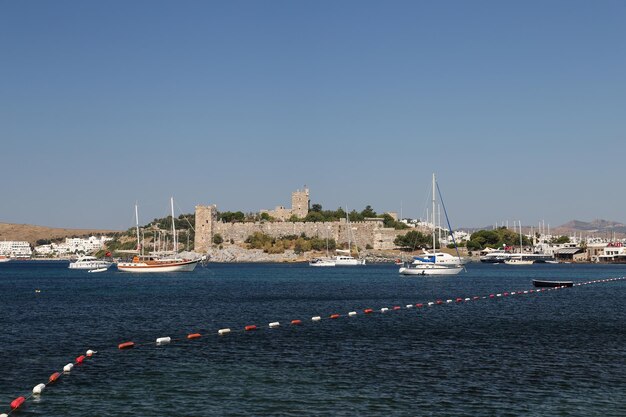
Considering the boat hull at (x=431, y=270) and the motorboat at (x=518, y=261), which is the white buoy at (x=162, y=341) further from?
the motorboat at (x=518, y=261)

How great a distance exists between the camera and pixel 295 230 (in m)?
143

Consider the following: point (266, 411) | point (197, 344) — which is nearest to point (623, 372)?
point (266, 411)

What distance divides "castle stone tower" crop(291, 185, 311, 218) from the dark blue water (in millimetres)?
108986

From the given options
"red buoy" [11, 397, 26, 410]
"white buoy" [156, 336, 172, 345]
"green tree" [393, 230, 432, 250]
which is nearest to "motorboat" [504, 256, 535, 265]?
"green tree" [393, 230, 432, 250]

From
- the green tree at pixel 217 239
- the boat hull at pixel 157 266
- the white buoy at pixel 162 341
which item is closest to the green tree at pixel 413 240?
the green tree at pixel 217 239

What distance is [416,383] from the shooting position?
2061 cm

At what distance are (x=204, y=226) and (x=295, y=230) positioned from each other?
49.8 ft

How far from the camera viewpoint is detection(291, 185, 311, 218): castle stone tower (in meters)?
154

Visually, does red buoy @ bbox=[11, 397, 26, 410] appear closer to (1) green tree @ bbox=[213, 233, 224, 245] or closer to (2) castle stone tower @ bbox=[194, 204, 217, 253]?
(2) castle stone tower @ bbox=[194, 204, 217, 253]

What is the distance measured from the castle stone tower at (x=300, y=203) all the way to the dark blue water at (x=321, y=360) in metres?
109

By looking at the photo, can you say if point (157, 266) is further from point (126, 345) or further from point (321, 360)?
point (321, 360)

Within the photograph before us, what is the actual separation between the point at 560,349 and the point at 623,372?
4469 mm

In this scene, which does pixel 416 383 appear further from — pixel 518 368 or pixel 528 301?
pixel 528 301

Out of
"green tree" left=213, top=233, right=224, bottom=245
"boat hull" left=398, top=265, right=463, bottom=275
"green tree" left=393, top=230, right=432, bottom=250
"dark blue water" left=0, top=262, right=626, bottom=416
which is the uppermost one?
"green tree" left=213, top=233, right=224, bottom=245
